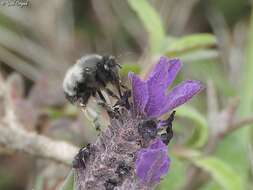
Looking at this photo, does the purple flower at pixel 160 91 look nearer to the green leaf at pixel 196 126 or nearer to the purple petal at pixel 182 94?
the purple petal at pixel 182 94

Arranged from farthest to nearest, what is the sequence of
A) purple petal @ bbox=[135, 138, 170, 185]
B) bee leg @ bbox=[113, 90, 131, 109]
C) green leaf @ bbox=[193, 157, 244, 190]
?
green leaf @ bbox=[193, 157, 244, 190] → bee leg @ bbox=[113, 90, 131, 109] → purple petal @ bbox=[135, 138, 170, 185]

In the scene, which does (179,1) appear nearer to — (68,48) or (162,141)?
(68,48)

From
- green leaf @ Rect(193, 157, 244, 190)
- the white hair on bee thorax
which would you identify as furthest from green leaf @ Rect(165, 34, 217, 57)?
the white hair on bee thorax

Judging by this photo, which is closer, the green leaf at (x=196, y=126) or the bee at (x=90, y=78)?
the bee at (x=90, y=78)

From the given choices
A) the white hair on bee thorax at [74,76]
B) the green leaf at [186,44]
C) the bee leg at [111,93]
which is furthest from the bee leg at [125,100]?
the green leaf at [186,44]

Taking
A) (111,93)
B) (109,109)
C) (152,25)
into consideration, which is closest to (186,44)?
(152,25)

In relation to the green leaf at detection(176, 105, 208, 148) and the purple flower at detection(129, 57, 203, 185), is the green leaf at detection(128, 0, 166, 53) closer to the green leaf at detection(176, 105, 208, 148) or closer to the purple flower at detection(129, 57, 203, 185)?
the green leaf at detection(176, 105, 208, 148)
